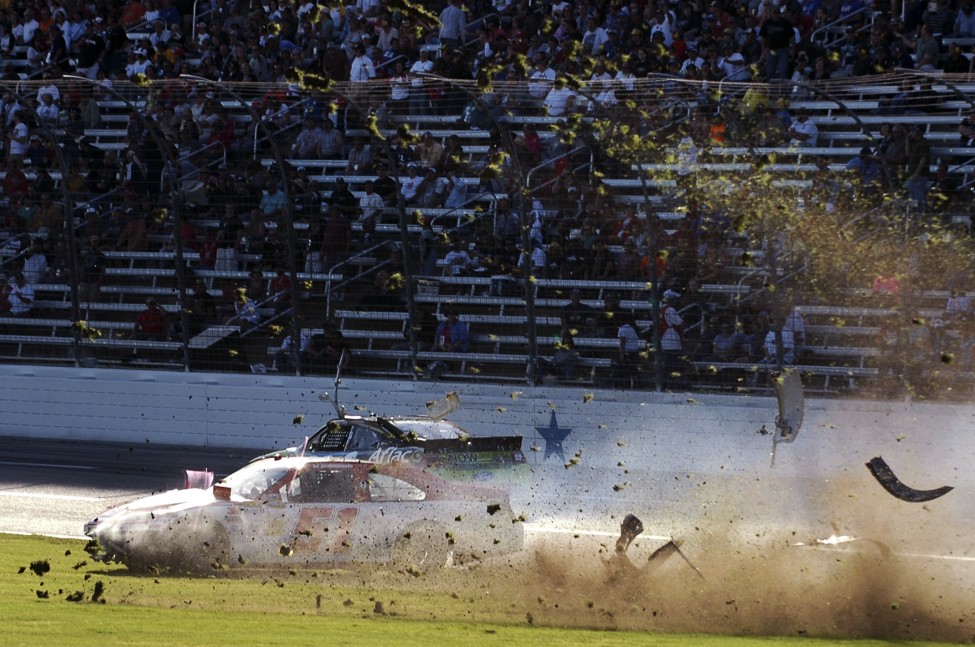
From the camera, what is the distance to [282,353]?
16.4m

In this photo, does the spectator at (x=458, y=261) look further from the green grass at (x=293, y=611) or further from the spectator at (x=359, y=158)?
the green grass at (x=293, y=611)

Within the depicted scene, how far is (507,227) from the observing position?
1466 centimetres

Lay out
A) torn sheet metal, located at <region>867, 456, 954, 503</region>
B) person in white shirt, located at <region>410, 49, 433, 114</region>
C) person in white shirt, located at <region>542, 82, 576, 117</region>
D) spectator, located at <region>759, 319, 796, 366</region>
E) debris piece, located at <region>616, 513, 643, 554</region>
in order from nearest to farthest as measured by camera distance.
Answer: debris piece, located at <region>616, 513, 643, 554</region> → torn sheet metal, located at <region>867, 456, 954, 503</region> → spectator, located at <region>759, 319, 796, 366</region> → person in white shirt, located at <region>542, 82, 576, 117</region> → person in white shirt, located at <region>410, 49, 433, 114</region>

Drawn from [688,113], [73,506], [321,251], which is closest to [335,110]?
[321,251]

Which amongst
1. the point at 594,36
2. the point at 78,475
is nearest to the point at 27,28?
the point at 594,36

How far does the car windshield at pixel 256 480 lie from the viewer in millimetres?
10664

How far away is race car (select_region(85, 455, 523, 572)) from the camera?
34.2 feet

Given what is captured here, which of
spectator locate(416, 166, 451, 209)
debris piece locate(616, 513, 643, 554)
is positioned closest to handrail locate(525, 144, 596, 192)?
spectator locate(416, 166, 451, 209)

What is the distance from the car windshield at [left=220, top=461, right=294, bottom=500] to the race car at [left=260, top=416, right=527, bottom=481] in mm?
702

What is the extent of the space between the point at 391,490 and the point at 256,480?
1.12 metres

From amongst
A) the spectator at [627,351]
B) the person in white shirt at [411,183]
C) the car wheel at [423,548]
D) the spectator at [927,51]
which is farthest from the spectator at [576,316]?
the spectator at [927,51]

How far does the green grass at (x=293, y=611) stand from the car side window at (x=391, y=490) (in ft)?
1.94

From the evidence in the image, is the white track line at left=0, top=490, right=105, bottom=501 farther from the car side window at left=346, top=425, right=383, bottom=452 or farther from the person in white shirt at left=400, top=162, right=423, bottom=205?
the person in white shirt at left=400, top=162, right=423, bottom=205

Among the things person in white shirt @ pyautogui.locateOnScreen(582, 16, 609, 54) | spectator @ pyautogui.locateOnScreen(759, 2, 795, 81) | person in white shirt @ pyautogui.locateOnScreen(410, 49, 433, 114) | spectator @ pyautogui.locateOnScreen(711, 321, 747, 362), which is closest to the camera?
spectator @ pyautogui.locateOnScreen(711, 321, 747, 362)
